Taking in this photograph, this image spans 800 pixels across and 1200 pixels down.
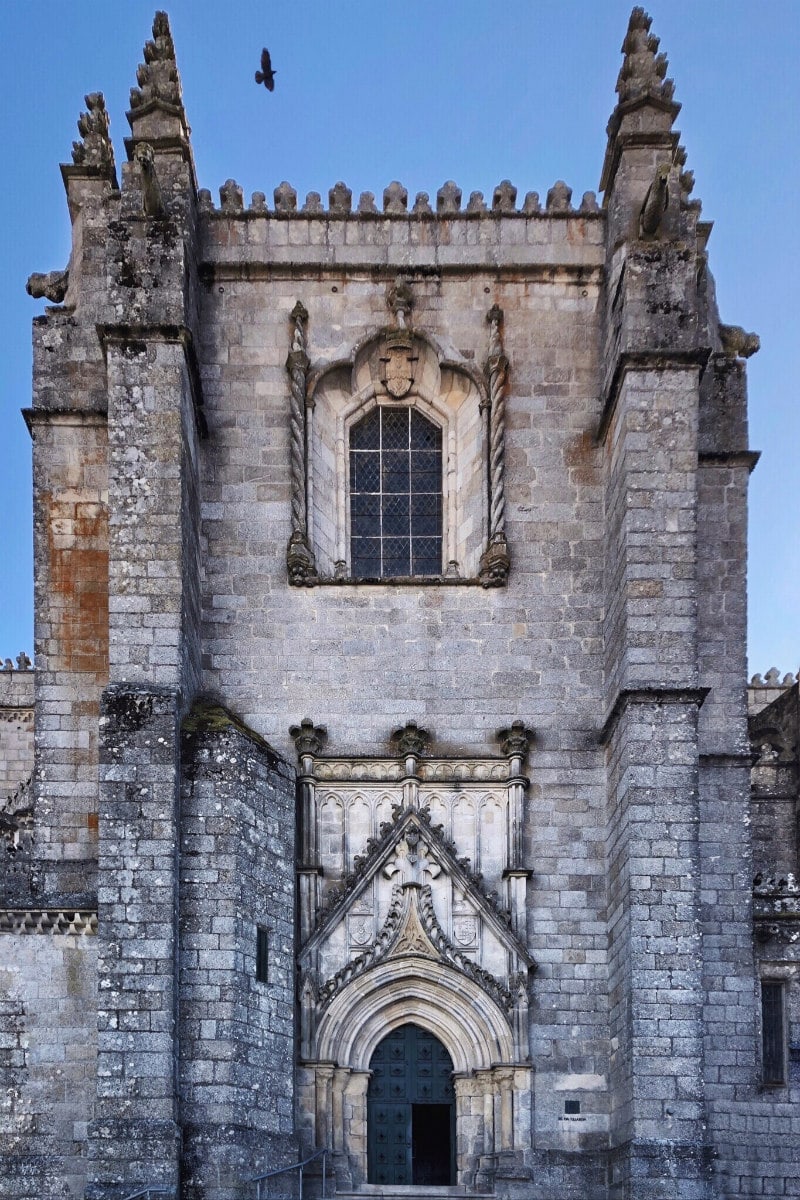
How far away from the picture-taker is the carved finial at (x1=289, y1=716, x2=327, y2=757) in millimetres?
14742

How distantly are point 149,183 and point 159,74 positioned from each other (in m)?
1.78

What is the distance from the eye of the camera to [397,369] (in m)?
16.1

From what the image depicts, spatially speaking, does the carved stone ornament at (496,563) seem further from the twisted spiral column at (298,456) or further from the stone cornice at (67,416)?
the stone cornice at (67,416)

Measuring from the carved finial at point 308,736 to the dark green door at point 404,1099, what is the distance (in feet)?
9.15

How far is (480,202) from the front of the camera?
16.2 meters

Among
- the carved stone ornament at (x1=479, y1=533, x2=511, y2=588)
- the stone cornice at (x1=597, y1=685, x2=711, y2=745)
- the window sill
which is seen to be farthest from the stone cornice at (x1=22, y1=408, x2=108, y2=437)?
the stone cornice at (x1=597, y1=685, x2=711, y2=745)

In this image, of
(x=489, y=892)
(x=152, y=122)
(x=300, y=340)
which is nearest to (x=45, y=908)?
(x=489, y=892)

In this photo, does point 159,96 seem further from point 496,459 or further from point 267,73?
point 496,459

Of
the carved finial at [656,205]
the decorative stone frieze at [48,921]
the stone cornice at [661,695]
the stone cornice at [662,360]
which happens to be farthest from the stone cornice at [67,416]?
the stone cornice at [661,695]

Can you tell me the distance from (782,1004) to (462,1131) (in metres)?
3.28

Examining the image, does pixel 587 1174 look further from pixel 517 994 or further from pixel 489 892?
pixel 489 892

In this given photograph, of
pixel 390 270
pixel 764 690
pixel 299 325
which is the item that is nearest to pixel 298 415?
pixel 299 325

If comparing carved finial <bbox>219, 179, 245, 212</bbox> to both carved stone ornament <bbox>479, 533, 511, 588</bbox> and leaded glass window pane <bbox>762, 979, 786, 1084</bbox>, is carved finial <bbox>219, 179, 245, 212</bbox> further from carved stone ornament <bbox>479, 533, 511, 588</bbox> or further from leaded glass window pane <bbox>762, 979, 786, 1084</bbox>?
leaded glass window pane <bbox>762, 979, 786, 1084</bbox>

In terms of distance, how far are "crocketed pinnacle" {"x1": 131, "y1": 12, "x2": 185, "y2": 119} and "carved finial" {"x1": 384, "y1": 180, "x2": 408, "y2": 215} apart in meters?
2.32
